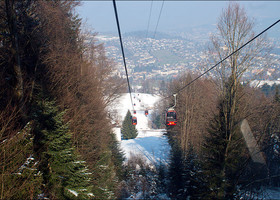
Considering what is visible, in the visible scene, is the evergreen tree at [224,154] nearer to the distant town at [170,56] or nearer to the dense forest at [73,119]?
the dense forest at [73,119]

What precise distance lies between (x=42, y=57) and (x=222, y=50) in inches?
365

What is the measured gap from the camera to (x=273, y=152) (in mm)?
17594

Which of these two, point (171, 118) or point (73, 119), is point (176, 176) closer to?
point (171, 118)

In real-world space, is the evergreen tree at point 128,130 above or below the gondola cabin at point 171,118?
below

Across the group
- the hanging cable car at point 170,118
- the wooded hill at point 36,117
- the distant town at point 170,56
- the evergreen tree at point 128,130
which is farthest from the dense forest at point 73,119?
the evergreen tree at point 128,130

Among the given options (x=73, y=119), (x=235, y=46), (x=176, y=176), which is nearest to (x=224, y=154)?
(x=235, y=46)

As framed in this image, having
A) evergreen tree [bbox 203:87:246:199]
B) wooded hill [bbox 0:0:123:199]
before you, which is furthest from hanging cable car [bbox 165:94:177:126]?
wooded hill [bbox 0:0:123:199]

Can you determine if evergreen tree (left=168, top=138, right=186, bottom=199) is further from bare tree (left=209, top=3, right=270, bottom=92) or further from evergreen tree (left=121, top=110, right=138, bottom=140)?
evergreen tree (left=121, top=110, right=138, bottom=140)

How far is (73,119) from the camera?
11609 mm

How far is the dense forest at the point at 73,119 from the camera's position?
21.8ft

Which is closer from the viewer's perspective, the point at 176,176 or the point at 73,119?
the point at 73,119

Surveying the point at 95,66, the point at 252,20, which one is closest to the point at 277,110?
the point at 252,20

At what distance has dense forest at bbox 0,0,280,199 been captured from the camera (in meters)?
6.64

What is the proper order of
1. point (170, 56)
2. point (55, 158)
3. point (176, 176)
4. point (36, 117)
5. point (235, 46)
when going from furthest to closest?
1. point (170, 56)
2. point (176, 176)
3. point (235, 46)
4. point (36, 117)
5. point (55, 158)
